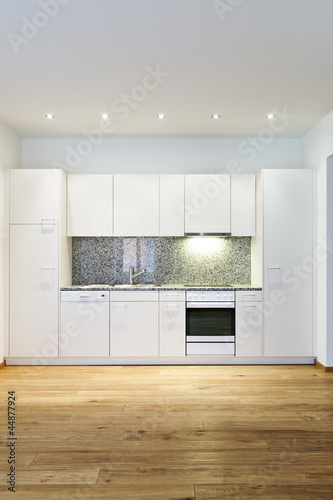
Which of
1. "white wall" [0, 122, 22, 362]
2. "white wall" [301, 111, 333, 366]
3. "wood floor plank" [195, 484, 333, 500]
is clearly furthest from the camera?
"white wall" [0, 122, 22, 362]

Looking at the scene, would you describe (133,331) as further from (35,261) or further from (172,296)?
(35,261)

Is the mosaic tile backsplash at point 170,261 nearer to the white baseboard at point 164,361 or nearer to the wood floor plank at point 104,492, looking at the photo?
the white baseboard at point 164,361

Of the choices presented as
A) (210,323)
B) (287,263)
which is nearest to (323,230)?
(287,263)

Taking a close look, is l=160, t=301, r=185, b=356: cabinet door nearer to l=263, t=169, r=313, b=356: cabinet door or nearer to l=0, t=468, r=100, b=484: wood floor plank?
l=263, t=169, r=313, b=356: cabinet door

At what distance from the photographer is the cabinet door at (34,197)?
15.5 feet

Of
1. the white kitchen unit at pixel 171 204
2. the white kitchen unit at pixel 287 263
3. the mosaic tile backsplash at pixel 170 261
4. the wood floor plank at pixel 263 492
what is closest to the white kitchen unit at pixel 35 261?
the mosaic tile backsplash at pixel 170 261

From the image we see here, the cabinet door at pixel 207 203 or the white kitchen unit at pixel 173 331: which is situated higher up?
the cabinet door at pixel 207 203

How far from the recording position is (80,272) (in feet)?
A: 17.4

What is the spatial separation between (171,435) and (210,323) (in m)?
1.97

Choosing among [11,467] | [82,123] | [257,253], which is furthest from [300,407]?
[82,123]

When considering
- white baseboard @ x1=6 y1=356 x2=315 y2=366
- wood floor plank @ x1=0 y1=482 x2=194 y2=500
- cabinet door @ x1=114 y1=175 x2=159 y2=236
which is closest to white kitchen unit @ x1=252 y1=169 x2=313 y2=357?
white baseboard @ x1=6 y1=356 x2=315 y2=366

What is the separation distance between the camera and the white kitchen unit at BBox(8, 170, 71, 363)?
4.72 meters

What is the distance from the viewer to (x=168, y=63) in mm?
3186

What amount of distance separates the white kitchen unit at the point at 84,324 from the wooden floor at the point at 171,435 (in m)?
0.36
